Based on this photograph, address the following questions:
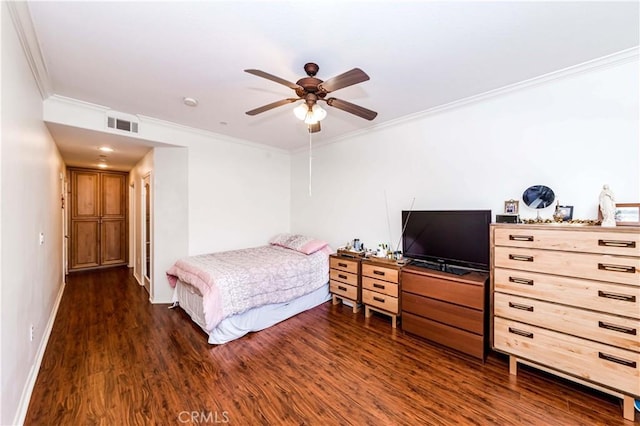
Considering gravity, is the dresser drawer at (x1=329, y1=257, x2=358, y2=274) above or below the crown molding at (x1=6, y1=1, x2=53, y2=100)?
below

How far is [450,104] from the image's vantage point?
113 inches

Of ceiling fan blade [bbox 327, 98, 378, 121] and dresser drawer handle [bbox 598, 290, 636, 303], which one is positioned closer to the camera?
dresser drawer handle [bbox 598, 290, 636, 303]

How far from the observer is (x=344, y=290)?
3.51m

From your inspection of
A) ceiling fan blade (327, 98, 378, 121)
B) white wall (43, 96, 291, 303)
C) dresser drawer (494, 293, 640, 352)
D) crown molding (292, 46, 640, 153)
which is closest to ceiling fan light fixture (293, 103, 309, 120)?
ceiling fan blade (327, 98, 378, 121)

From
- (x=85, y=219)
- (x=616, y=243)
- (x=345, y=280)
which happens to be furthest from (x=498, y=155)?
(x=85, y=219)

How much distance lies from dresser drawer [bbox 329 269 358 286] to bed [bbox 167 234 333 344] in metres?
0.16

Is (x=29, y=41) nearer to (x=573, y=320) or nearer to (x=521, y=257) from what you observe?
(x=521, y=257)

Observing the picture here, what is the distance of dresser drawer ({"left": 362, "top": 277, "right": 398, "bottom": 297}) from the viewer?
2961 millimetres

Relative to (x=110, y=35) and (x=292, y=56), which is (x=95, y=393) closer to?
(x=110, y=35)


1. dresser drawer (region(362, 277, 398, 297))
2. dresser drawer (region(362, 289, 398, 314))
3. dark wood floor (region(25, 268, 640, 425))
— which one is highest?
dresser drawer (region(362, 277, 398, 297))

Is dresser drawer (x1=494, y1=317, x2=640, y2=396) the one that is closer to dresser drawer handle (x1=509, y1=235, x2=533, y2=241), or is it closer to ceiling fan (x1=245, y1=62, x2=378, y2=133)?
dresser drawer handle (x1=509, y1=235, x2=533, y2=241)

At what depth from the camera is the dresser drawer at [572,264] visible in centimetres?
170

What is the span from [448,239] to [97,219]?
7035 millimetres

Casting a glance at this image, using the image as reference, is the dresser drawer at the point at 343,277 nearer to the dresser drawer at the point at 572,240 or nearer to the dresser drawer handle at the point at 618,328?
the dresser drawer at the point at 572,240
